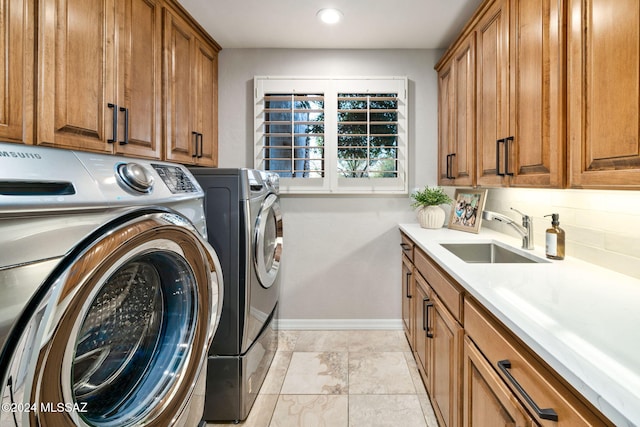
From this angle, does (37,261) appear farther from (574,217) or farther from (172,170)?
(574,217)

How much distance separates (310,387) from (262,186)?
129cm

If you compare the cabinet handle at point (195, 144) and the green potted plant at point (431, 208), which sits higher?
the cabinet handle at point (195, 144)

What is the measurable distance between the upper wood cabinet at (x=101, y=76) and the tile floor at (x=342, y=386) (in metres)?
1.55

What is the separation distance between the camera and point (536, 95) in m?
1.30

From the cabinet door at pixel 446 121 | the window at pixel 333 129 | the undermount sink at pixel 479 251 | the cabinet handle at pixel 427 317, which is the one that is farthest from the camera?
the window at pixel 333 129

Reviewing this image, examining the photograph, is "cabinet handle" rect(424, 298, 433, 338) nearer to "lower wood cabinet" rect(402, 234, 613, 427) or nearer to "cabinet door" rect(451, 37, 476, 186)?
"lower wood cabinet" rect(402, 234, 613, 427)

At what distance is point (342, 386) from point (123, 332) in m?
1.40

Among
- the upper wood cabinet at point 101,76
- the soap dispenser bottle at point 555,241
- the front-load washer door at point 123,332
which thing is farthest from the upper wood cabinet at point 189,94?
the soap dispenser bottle at point 555,241

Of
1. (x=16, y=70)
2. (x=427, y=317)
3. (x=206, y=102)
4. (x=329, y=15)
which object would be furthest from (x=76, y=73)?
(x=427, y=317)

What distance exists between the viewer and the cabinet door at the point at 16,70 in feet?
3.31

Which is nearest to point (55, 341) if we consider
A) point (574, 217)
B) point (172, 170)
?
point (172, 170)

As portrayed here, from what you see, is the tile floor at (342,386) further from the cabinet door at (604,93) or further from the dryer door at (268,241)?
the cabinet door at (604,93)

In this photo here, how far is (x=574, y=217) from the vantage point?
154cm

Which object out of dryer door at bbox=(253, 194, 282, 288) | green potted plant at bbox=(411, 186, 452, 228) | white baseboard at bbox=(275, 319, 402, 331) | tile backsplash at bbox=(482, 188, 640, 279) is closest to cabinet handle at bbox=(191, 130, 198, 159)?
dryer door at bbox=(253, 194, 282, 288)
